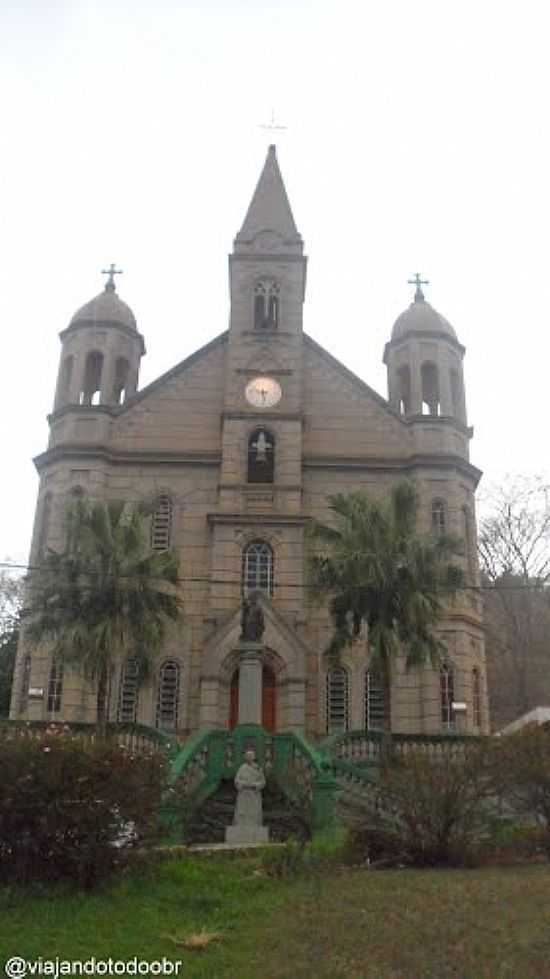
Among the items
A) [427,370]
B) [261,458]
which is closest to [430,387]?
[427,370]

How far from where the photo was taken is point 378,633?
2078 cm

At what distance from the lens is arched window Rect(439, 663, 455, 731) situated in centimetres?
2530

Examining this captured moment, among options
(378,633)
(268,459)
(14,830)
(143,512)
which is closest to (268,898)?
(14,830)

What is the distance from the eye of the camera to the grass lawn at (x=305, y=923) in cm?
748

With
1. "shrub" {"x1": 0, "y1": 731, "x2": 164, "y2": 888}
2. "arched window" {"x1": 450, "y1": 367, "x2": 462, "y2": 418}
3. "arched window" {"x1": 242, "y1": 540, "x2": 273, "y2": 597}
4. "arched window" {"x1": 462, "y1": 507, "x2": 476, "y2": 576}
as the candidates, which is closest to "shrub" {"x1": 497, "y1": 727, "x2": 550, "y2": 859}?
"shrub" {"x1": 0, "y1": 731, "x2": 164, "y2": 888}

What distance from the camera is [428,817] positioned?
40.6ft

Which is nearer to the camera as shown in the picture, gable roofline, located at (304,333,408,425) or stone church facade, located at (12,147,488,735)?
stone church facade, located at (12,147,488,735)

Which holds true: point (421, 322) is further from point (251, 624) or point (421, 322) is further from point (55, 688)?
point (55, 688)

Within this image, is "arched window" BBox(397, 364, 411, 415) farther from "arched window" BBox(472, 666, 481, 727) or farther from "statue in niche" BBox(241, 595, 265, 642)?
"statue in niche" BBox(241, 595, 265, 642)

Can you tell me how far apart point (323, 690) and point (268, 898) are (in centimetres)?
1620

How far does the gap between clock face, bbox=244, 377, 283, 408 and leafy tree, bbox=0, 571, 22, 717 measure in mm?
11532

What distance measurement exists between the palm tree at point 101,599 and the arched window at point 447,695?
8752 mm

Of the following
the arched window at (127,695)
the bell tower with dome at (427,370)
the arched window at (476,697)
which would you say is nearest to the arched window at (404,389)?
the bell tower with dome at (427,370)

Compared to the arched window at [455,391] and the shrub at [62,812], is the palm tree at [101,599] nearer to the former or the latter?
the shrub at [62,812]
